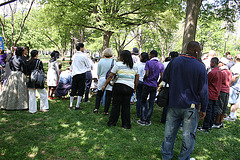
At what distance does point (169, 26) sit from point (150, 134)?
32.5 ft

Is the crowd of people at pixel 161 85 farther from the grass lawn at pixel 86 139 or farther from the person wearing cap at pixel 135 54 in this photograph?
the grass lawn at pixel 86 139

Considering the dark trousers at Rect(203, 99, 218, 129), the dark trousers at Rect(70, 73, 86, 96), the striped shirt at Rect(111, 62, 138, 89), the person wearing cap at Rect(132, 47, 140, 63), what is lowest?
the dark trousers at Rect(203, 99, 218, 129)

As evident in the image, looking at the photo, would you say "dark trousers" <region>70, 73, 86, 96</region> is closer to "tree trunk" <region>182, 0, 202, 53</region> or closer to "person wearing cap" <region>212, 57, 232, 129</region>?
"tree trunk" <region>182, 0, 202, 53</region>

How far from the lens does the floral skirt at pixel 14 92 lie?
5555 mm

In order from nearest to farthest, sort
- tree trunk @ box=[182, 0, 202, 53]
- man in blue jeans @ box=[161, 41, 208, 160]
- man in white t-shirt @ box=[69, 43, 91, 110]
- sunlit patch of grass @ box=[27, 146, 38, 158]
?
man in blue jeans @ box=[161, 41, 208, 160] → sunlit patch of grass @ box=[27, 146, 38, 158] → man in white t-shirt @ box=[69, 43, 91, 110] → tree trunk @ box=[182, 0, 202, 53]

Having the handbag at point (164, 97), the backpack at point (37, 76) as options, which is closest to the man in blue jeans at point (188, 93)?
the handbag at point (164, 97)

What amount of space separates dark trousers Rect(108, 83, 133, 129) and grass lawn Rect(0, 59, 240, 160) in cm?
23

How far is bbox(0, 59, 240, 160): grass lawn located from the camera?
3477 millimetres

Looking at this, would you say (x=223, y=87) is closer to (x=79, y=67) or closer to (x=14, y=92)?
(x=79, y=67)

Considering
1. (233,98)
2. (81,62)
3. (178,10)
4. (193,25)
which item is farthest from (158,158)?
(178,10)

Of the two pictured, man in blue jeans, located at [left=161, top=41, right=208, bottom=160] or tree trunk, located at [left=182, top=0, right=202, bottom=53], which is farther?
tree trunk, located at [left=182, top=0, right=202, bottom=53]

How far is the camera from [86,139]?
4.05 m

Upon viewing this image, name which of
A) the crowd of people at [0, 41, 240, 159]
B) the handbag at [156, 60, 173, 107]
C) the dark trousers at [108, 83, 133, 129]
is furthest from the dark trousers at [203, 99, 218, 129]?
the handbag at [156, 60, 173, 107]

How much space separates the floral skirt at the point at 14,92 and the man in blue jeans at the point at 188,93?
4.77 m
